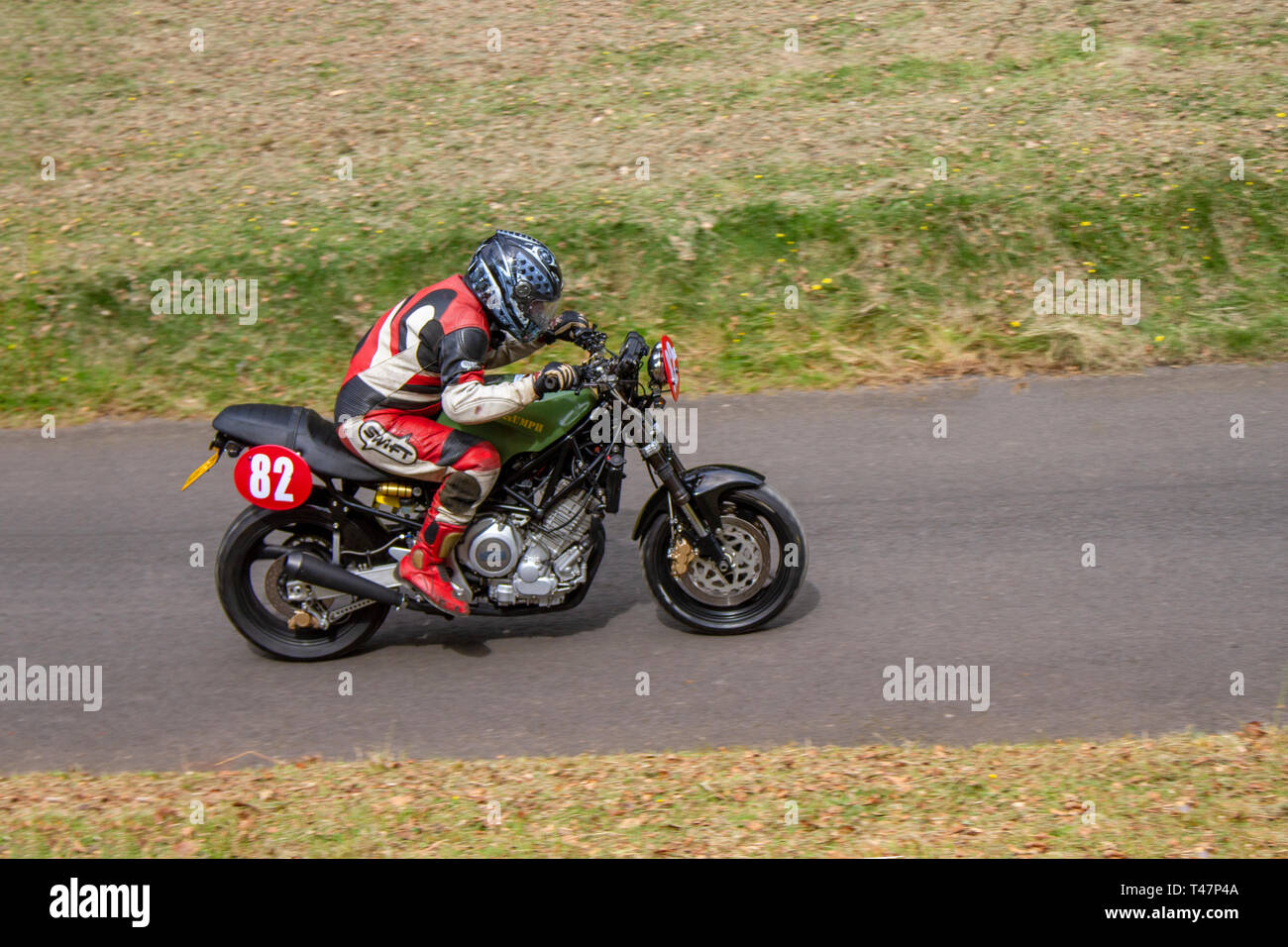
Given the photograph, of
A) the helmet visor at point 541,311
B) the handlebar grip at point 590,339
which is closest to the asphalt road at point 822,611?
the handlebar grip at point 590,339

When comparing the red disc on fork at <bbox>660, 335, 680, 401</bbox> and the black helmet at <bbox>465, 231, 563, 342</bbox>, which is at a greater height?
the black helmet at <bbox>465, 231, 563, 342</bbox>

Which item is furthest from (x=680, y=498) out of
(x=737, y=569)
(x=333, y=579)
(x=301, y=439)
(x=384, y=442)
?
(x=301, y=439)

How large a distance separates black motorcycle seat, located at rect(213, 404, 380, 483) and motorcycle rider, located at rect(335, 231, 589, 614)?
7 cm

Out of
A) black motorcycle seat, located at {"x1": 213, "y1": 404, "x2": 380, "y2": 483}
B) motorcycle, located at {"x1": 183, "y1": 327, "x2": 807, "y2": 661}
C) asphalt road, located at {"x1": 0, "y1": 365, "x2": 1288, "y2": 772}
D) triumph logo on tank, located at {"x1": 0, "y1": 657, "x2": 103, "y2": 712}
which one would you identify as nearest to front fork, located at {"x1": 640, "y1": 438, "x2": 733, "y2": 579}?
motorcycle, located at {"x1": 183, "y1": 327, "x2": 807, "y2": 661}

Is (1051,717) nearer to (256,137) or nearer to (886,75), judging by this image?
(886,75)

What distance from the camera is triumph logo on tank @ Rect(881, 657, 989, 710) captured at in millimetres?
6238

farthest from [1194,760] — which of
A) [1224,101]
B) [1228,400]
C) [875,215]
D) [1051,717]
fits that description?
[1224,101]

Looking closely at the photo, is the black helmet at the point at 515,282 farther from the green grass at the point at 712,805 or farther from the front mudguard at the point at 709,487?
the green grass at the point at 712,805

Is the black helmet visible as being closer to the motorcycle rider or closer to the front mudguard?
the motorcycle rider

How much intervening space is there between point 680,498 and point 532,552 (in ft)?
2.56

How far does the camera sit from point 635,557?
7.92m

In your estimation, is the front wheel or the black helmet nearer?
the black helmet

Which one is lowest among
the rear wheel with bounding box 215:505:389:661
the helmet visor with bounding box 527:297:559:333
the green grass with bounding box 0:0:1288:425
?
the rear wheel with bounding box 215:505:389:661

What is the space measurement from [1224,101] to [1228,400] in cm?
485
